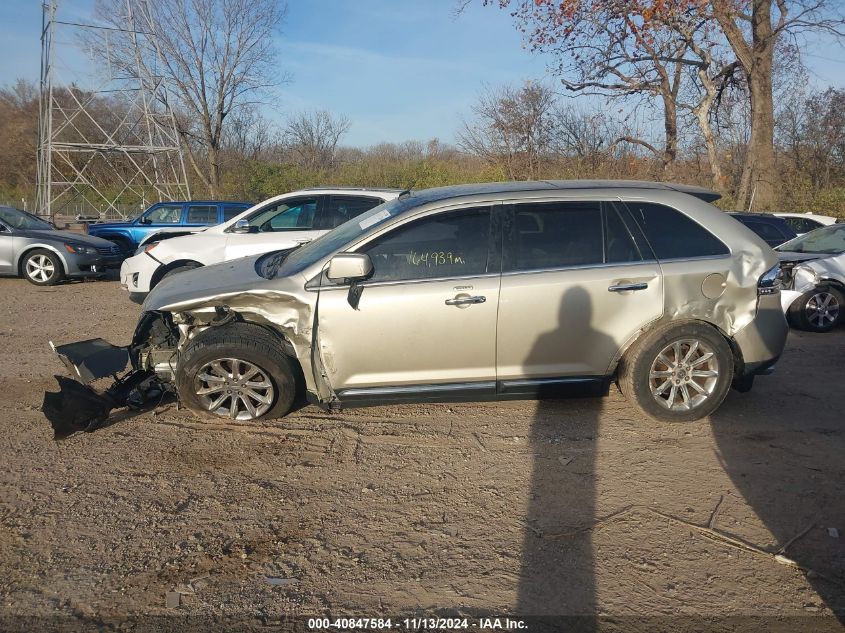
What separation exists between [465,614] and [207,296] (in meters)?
2.94

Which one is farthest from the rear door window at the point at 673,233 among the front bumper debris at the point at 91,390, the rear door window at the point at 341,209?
the rear door window at the point at 341,209

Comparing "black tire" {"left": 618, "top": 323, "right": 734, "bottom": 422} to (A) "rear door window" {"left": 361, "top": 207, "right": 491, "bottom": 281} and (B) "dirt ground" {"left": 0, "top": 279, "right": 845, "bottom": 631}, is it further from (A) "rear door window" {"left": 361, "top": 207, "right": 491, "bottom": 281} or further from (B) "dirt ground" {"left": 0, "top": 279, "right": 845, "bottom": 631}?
(A) "rear door window" {"left": 361, "top": 207, "right": 491, "bottom": 281}

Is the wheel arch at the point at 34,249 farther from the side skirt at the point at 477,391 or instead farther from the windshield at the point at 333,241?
the side skirt at the point at 477,391

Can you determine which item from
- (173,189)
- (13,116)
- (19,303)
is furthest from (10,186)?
(19,303)

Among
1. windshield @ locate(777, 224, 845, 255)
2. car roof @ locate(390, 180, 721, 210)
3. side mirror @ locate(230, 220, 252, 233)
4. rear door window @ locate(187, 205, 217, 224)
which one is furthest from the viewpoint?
rear door window @ locate(187, 205, 217, 224)

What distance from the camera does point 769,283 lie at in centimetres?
491

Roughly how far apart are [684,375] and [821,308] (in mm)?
4856

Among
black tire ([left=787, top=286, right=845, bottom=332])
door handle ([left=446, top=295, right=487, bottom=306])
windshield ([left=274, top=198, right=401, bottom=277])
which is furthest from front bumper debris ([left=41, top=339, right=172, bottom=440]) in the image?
black tire ([left=787, top=286, right=845, bottom=332])

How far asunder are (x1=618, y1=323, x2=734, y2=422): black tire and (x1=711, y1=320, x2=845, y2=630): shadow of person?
0.90ft

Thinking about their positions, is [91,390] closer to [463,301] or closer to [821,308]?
[463,301]

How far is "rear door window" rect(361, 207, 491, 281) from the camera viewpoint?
4684mm

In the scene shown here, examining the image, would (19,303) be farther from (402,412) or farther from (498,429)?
(498,429)

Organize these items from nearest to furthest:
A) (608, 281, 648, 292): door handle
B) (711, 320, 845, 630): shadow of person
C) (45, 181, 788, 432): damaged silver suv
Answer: (711, 320, 845, 630): shadow of person
(45, 181, 788, 432): damaged silver suv
(608, 281, 648, 292): door handle

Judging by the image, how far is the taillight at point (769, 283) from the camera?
4.89m
